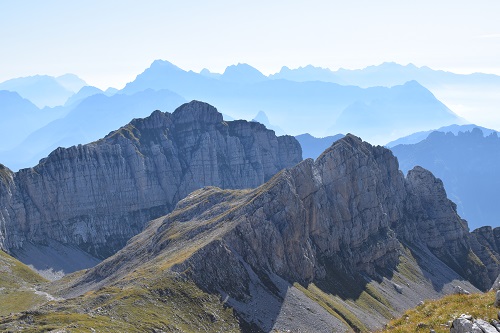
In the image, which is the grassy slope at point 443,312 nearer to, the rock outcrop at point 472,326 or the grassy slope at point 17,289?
the rock outcrop at point 472,326

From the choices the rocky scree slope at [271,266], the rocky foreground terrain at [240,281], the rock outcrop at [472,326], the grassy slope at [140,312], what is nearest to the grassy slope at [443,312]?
the rock outcrop at [472,326]

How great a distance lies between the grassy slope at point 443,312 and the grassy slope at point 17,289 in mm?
126748

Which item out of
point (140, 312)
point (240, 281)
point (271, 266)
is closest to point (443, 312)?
point (140, 312)

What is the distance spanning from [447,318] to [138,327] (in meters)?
69.8

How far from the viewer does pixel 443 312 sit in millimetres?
36750

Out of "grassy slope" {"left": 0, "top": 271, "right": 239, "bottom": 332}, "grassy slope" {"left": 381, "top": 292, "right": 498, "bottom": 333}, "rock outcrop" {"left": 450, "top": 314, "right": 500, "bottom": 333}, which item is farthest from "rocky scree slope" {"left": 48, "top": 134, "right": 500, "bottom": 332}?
"rock outcrop" {"left": 450, "top": 314, "right": 500, "bottom": 333}

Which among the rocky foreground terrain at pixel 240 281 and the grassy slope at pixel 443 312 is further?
the rocky foreground terrain at pixel 240 281

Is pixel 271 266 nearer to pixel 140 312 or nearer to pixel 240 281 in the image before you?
pixel 240 281

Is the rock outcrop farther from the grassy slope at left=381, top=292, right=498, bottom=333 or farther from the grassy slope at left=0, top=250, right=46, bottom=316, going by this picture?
the grassy slope at left=0, top=250, right=46, bottom=316

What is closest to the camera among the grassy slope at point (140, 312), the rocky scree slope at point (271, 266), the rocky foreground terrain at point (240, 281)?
the grassy slope at point (140, 312)

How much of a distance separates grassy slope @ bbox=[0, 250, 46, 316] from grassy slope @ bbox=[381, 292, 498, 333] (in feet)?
416

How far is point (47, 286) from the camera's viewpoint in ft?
598

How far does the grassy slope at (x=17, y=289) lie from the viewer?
150750mm

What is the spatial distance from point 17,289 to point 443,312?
161378mm
